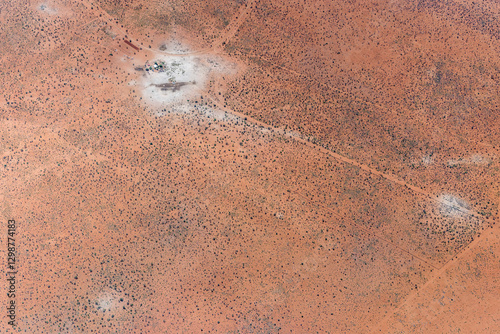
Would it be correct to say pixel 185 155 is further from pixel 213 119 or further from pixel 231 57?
pixel 231 57

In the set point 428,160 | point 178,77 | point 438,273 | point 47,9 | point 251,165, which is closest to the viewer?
point 438,273

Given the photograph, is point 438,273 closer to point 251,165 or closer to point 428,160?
point 428,160

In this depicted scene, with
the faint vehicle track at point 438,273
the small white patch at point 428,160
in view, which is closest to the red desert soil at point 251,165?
the faint vehicle track at point 438,273

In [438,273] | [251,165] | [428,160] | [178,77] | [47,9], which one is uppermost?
[47,9]

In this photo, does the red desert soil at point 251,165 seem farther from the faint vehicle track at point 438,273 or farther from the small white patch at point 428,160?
the small white patch at point 428,160

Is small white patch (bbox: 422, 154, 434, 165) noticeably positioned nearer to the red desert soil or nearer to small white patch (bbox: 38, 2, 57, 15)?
the red desert soil

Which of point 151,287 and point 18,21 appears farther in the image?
point 18,21

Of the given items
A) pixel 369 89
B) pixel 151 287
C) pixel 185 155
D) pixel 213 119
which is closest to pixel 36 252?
pixel 151 287

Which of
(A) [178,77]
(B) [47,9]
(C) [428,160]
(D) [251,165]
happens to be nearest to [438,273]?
(C) [428,160]

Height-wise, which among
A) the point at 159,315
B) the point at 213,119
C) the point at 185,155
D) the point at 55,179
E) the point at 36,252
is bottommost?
the point at 159,315
